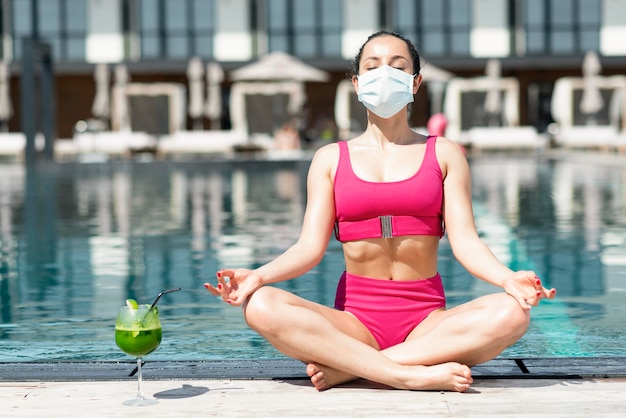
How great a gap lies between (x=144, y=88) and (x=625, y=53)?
60.9 feet

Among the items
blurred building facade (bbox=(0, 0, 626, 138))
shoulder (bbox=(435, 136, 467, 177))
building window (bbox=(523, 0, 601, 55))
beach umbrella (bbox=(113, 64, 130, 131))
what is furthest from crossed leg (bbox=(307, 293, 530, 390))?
building window (bbox=(523, 0, 601, 55))

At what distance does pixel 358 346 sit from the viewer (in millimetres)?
4305

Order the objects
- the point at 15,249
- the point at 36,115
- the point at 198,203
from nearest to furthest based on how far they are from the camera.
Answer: the point at 15,249 → the point at 198,203 → the point at 36,115

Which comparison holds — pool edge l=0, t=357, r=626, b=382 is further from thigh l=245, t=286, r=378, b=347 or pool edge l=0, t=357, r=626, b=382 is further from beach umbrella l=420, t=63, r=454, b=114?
beach umbrella l=420, t=63, r=454, b=114

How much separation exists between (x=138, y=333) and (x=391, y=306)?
3.24 feet

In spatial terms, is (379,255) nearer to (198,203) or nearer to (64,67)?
(198,203)

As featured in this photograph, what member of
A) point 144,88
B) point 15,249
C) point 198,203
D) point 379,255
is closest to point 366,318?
point 379,255

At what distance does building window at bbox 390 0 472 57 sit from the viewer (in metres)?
46.3

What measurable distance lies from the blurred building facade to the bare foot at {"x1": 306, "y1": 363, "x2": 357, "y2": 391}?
1629 inches

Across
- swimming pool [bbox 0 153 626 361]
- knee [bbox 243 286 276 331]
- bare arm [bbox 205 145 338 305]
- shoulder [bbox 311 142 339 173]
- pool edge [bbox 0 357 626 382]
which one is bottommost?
swimming pool [bbox 0 153 626 361]

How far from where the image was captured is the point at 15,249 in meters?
10.9

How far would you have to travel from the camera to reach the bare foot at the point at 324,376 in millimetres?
4270

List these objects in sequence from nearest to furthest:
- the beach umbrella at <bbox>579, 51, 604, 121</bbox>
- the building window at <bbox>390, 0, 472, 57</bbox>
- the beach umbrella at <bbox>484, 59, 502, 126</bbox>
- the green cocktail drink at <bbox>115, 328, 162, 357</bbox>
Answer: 1. the green cocktail drink at <bbox>115, 328, 162, 357</bbox>
2. the beach umbrella at <bbox>579, 51, 604, 121</bbox>
3. the beach umbrella at <bbox>484, 59, 502, 126</bbox>
4. the building window at <bbox>390, 0, 472, 57</bbox>

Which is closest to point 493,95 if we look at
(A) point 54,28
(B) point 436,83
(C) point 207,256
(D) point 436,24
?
(B) point 436,83
